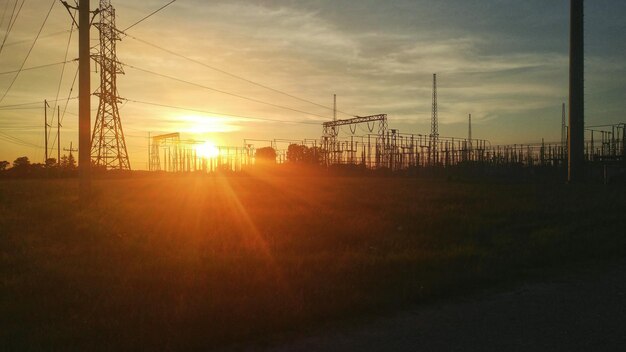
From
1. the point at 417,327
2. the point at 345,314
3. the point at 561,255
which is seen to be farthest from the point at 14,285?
the point at 561,255

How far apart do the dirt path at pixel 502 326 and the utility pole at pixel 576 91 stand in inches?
990

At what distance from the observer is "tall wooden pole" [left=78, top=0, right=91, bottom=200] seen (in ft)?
65.3

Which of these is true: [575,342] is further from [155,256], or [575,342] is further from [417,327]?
→ [155,256]

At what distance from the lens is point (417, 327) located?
602 cm

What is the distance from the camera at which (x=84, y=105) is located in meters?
20.2

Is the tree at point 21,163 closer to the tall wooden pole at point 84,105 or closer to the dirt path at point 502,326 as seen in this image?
the tall wooden pole at point 84,105

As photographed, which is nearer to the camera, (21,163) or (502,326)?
(502,326)

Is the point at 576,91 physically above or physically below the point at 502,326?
above

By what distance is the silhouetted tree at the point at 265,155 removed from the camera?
7512 centimetres

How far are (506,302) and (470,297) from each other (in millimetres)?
484

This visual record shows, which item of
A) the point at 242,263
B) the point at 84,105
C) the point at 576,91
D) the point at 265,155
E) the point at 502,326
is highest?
the point at 576,91

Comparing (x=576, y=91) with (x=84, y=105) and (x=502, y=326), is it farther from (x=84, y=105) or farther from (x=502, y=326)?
(x=502, y=326)

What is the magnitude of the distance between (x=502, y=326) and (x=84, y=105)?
59.7 feet

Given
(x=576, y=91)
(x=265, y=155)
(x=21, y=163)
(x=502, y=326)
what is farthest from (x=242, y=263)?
(x=265, y=155)
